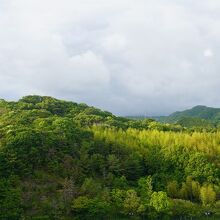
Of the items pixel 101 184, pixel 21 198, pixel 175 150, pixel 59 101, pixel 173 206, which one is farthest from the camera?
pixel 59 101

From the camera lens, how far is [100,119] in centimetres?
12800

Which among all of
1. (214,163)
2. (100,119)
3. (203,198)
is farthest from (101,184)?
(100,119)

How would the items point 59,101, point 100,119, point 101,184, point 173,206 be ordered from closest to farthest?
point 173,206
point 101,184
point 100,119
point 59,101

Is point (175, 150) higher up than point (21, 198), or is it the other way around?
point (175, 150)

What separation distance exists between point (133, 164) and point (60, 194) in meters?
23.1

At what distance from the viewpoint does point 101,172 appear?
88.0m

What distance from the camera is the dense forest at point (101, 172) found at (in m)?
→ 70.6

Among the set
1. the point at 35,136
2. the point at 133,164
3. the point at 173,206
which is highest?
the point at 35,136

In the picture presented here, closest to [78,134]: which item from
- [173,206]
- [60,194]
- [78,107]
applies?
[60,194]

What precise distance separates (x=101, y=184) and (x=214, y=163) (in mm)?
28375

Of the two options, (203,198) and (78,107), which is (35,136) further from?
(78,107)

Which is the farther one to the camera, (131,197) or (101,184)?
(101,184)

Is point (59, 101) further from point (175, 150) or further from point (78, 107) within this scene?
point (175, 150)

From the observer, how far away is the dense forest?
7056 cm
